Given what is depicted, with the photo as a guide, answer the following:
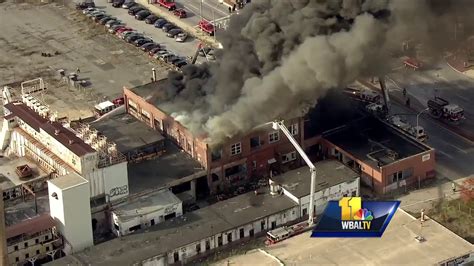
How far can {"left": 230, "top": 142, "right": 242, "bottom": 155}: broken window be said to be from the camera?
62.0 m

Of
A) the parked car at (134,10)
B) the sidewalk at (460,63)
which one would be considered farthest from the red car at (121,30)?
the sidewalk at (460,63)

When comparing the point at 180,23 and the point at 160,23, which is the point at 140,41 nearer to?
the point at 160,23

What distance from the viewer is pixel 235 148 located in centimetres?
6212

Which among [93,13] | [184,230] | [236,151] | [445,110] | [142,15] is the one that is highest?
[236,151]

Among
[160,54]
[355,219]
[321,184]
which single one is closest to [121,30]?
[160,54]

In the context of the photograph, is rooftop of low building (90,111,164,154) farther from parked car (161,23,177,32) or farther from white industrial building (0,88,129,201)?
parked car (161,23,177,32)

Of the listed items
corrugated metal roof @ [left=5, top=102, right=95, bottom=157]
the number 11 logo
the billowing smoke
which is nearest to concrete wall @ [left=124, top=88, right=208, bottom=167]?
the billowing smoke

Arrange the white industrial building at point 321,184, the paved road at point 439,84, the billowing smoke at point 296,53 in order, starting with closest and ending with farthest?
the white industrial building at point 321,184 → the billowing smoke at point 296,53 → the paved road at point 439,84

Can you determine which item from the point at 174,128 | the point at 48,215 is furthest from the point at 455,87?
the point at 48,215

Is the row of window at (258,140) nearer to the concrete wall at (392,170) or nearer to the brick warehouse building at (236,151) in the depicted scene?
the brick warehouse building at (236,151)

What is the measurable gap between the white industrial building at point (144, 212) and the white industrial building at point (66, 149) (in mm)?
902

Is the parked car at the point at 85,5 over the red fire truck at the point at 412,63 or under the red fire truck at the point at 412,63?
under

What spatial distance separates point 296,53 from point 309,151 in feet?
25.8

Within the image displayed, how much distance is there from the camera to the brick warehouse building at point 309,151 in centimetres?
6166
